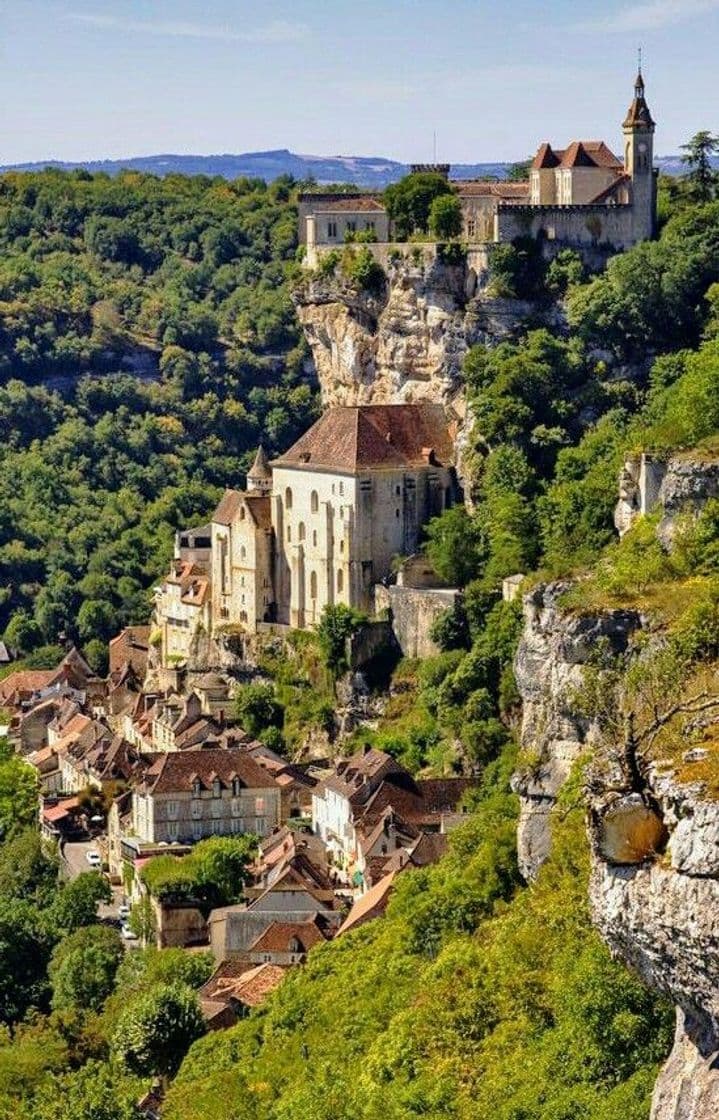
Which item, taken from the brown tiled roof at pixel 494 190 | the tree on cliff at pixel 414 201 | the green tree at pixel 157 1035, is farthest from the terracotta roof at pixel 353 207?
the green tree at pixel 157 1035

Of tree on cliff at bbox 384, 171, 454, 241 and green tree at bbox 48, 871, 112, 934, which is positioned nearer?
green tree at bbox 48, 871, 112, 934

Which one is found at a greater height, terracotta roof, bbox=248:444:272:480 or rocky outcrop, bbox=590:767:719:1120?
rocky outcrop, bbox=590:767:719:1120

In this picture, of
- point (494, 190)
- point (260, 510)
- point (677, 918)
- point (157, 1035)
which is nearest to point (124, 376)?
point (494, 190)

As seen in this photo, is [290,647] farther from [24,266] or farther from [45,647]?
[24,266]

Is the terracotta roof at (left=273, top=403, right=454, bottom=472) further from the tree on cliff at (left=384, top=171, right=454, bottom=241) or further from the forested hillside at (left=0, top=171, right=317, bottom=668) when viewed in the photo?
the forested hillside at (left=0, top=171, right=317, bottom=668)

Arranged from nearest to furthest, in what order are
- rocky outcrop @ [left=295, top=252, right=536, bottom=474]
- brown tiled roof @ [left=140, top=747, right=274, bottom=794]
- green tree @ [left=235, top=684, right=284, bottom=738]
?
brown tiled roof @ [left=140, top=747, right=274, bottom=794] < green tree @ [left=235, top=684, right=284, bottom=738] < rocky outcrop @ [left=295, top=252, right=536, bottom=474]

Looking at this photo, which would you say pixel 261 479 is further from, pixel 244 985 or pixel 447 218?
pixel 244 985

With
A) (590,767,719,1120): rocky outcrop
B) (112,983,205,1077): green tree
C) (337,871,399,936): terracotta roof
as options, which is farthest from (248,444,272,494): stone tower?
(590,767,719,1120): rocky outcrop

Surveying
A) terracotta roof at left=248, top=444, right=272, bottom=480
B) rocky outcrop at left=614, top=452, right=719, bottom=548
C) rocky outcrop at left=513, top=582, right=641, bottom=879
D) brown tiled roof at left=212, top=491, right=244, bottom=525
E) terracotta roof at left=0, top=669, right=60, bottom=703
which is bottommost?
terracotta roof at left=0, top=669, right=60, bottom=703
